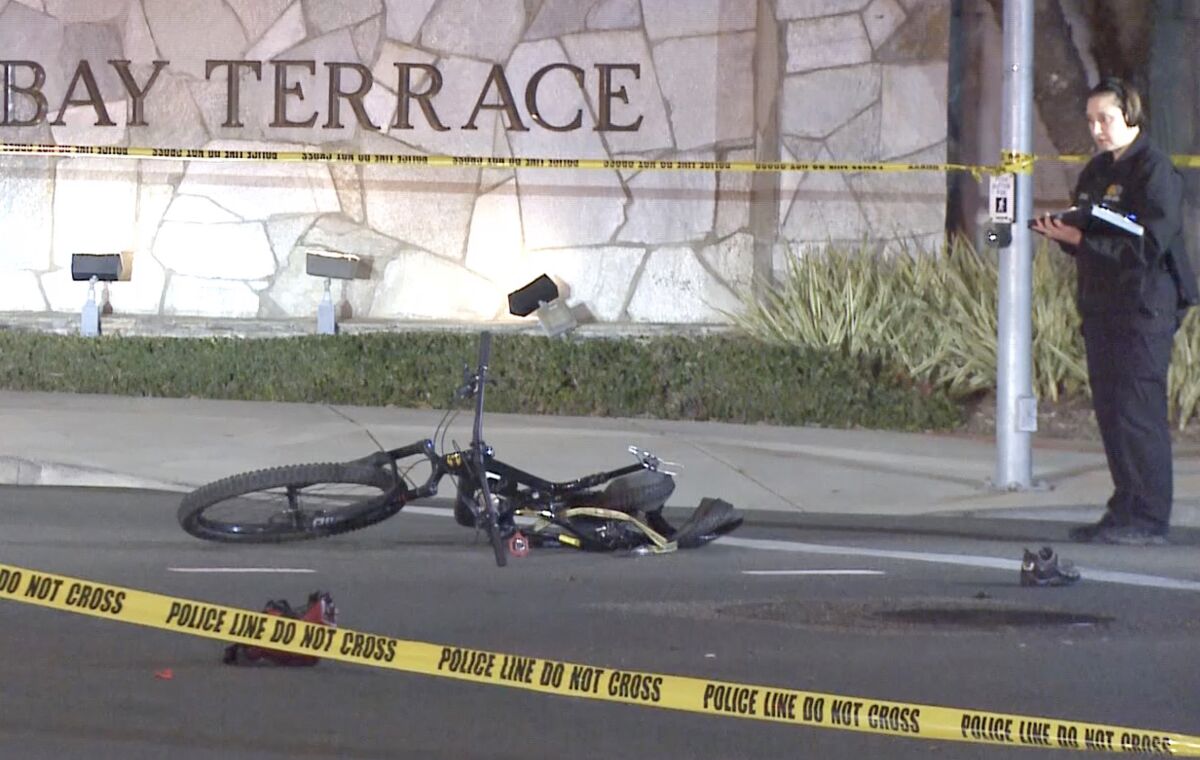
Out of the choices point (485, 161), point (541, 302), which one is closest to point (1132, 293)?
point (485, 161)

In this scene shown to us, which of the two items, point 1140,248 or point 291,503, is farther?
point 1140,248

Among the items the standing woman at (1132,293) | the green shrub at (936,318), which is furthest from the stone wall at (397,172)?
the standing woman at (1132,293)

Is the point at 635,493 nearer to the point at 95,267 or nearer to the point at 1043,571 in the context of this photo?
the point at 1043,571

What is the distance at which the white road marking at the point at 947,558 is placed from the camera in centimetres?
813

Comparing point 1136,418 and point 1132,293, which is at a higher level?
point 1132,293

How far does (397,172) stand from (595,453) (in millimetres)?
4845

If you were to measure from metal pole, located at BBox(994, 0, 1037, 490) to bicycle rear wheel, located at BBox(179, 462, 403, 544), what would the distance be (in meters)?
3.86

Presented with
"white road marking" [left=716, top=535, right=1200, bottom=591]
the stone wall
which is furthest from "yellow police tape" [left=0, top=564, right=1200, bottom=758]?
the stone wall

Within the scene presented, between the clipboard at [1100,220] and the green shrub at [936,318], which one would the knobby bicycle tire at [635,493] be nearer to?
the clipboard at [1100,220]

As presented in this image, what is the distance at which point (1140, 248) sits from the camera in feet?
28.7

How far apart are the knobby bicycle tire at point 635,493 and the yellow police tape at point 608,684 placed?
257cm

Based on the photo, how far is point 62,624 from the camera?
7008 mm

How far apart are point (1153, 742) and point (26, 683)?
3.53m

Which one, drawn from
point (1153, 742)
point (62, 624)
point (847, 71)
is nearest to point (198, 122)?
point (847, 71)
